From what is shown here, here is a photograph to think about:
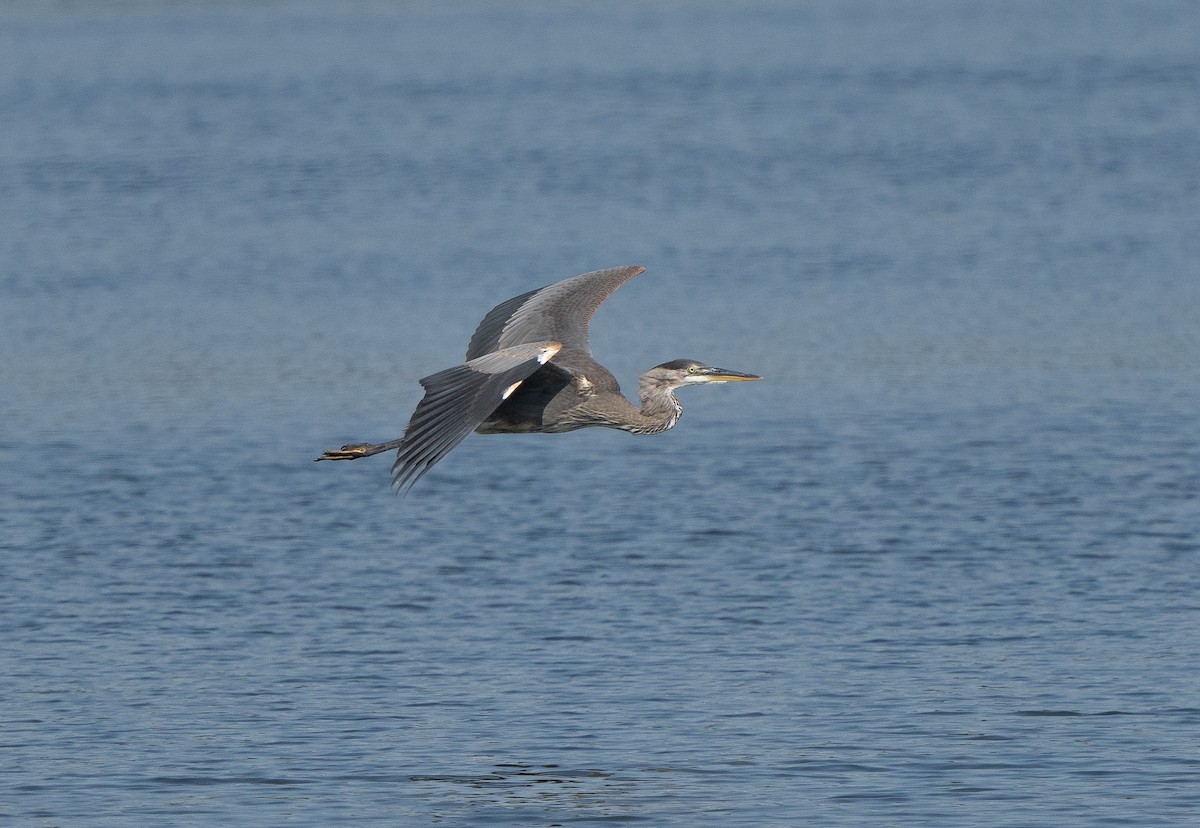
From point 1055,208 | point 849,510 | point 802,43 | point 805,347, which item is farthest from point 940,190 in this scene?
point 802,43

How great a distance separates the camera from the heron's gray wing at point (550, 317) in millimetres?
13297

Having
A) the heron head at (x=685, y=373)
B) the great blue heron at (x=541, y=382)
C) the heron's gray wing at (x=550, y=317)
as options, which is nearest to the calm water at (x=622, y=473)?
the great blue heron at (x=541, y=382)

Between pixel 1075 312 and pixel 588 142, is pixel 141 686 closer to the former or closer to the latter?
pixel 1075 312

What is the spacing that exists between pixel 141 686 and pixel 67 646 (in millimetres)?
1289

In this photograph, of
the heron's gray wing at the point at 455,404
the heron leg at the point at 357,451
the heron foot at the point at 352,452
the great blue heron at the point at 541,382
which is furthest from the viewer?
the heron foot at the point at 352,452

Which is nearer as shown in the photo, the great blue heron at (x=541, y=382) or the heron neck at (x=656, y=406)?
the great blue heron at (x=541, y=382)

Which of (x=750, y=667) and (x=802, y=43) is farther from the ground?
(x=802, y=43)

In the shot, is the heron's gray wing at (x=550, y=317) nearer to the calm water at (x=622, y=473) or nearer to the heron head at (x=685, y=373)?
the heron head at (x=685, y=373)

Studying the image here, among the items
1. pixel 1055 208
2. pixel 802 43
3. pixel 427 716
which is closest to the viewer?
pixel 427 716

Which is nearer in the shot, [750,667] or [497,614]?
[750,667]

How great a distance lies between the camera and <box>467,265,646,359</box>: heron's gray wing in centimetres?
1330

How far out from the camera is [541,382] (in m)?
12.8

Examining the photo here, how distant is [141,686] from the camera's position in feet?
46.2

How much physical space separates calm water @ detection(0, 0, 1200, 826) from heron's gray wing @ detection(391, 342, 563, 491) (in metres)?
2.08
